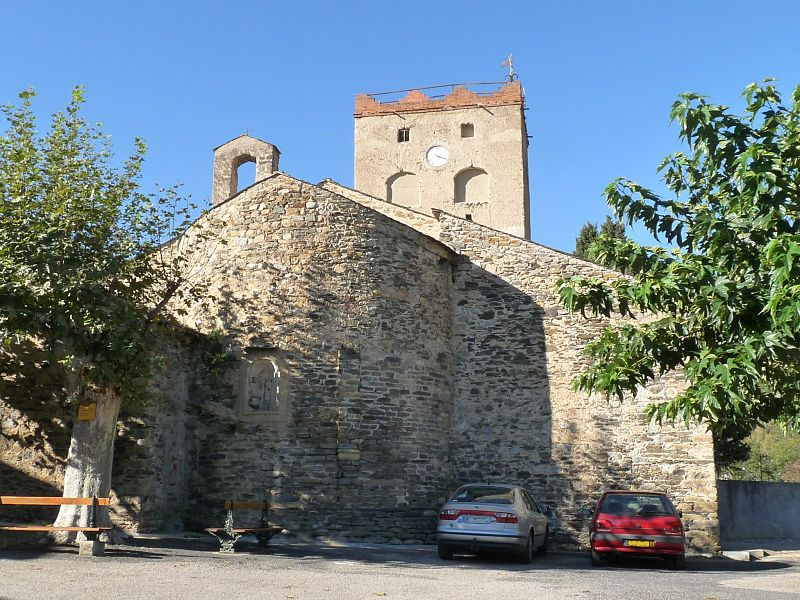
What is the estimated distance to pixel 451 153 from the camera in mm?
30844

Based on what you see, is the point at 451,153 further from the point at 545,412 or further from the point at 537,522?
the point at 537,522

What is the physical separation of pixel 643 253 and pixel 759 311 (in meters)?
1.74

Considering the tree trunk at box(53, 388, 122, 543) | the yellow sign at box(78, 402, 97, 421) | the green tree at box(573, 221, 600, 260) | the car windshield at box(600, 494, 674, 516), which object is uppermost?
the green tree at box(573, 221, 600, 260)

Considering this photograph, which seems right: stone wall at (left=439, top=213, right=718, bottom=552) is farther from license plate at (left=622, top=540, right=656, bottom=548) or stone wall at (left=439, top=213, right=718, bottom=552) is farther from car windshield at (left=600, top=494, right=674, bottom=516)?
license plate at (left=622, top=540, right=656, bottom=548)

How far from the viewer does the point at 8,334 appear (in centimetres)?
1084

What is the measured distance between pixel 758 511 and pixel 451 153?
55.0 feet

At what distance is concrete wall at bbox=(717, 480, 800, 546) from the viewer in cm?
A: 2053

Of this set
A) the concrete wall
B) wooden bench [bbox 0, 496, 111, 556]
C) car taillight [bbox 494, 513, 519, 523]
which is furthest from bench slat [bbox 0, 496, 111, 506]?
the concrete wall

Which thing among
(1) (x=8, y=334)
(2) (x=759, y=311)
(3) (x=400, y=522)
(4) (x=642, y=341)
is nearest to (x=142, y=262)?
(1) (x=8, y=334)

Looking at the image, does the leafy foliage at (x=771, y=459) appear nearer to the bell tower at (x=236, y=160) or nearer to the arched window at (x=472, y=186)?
the arched window at (x=472, y=186)

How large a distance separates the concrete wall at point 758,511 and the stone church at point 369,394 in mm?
5238

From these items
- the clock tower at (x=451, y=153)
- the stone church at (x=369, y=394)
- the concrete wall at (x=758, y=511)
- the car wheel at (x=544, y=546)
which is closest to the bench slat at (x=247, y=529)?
the stone church at (x=369, y=394)

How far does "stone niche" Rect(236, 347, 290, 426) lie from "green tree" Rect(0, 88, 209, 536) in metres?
2.83

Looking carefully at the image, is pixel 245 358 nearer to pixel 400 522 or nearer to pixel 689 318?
pixel 400 522
